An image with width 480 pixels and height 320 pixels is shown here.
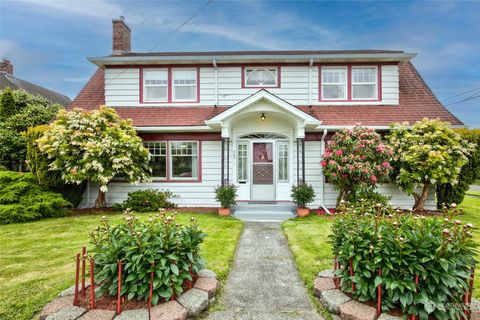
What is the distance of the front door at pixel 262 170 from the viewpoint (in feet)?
32.6

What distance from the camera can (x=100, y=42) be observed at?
13.6 m

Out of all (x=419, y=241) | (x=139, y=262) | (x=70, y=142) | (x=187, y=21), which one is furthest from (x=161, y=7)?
(x=419, y=241)

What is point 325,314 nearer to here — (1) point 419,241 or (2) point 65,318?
(1) point 419,241

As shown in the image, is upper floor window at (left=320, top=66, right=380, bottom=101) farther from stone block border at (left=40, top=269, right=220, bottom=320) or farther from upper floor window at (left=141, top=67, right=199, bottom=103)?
stone block border at (left=40, top=269, right=220, bottom=320)

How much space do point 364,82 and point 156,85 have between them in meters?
7.99

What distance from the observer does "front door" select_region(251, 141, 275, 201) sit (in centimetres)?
992

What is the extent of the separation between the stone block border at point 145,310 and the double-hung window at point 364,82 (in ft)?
31.0

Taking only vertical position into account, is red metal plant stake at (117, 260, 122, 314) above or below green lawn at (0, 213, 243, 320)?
above

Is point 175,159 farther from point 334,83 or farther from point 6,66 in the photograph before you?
point 6,66

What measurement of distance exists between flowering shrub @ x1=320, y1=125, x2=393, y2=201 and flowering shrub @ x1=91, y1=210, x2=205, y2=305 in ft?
20.6

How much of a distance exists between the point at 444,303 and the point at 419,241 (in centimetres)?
62

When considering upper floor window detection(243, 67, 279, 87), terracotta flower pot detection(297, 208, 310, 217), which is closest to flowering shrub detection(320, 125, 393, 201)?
terracotta flower pot detection(297, 208, 310, 217)

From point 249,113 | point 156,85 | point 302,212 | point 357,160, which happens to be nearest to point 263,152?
point 249,113

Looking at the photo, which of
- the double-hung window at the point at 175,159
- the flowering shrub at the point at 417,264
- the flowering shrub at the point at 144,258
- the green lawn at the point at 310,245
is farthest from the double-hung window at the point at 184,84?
the flowering shrub at the point at 417,264
